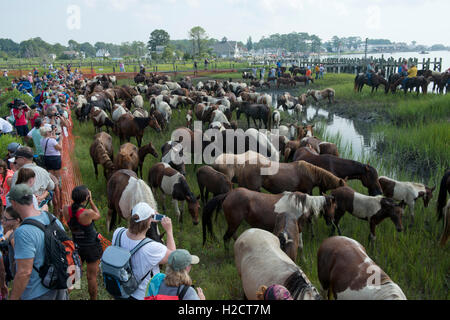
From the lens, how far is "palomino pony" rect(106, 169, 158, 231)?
20.1ft

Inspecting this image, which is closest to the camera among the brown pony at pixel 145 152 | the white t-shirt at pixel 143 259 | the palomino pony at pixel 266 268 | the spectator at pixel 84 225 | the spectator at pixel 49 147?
the white t-shirt at pixel 143 259

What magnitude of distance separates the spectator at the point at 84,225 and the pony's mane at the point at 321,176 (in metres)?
5.19

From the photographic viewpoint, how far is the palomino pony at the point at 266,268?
373cm

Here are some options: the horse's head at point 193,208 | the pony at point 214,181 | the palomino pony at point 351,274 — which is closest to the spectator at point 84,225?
the palomino pony at point 351,274

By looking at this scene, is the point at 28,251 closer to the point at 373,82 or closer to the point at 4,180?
the point at 4,180

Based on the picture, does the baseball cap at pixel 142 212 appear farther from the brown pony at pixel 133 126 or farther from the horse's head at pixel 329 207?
the brown pony at pixel 133 126

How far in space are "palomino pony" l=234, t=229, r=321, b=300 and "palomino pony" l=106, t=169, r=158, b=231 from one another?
2.08 meters

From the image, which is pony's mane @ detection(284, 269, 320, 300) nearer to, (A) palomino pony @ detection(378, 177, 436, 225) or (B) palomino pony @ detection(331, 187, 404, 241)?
(B) palomino pony @ detection(331, 187, 404, 241)

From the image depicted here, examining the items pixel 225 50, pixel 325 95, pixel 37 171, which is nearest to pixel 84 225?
pixel 37 171

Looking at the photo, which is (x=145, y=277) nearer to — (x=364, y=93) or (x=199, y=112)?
(x=199, y=112)

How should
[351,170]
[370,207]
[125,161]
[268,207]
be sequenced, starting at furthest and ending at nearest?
1. [125,161]
2. [351,170]
3. [370,207]
4. [268,207]

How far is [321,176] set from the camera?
7.87 m

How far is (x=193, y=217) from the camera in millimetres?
7340

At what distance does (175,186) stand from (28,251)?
4841 mm
